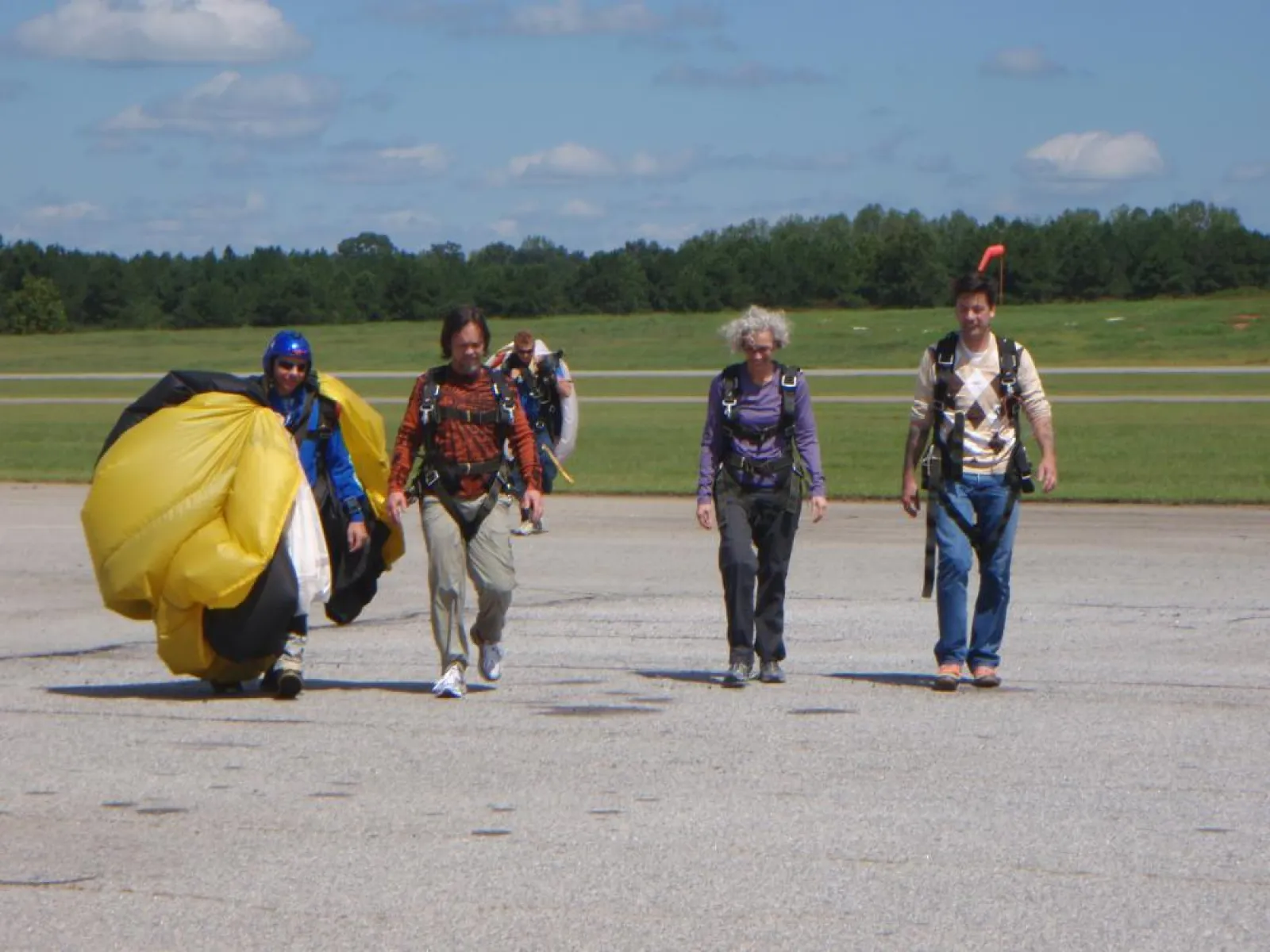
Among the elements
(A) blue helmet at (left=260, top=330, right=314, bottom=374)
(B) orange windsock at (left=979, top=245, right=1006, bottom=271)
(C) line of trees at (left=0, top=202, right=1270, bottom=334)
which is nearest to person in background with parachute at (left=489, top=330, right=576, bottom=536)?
(B) orange windsock at (left=979, top=245, right=1006, bottom=271)

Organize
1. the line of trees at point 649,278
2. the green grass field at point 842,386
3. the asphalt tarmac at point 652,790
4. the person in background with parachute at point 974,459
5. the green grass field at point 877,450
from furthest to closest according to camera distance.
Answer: the line of trees at point 649,278 → the green grass field at point 842,386 → the green grass field at point 877,450 → the person in background with parachute at point 974,459 → the asphalt tarmac at point 652,790

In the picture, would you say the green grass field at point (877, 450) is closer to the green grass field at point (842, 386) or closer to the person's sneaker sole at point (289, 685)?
the green grass field at point (842, 386)

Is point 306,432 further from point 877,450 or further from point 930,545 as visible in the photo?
point 877,450

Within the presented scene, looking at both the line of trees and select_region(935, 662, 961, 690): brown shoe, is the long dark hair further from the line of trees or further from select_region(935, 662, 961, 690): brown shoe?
the line of trees

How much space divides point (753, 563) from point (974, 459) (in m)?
1.14

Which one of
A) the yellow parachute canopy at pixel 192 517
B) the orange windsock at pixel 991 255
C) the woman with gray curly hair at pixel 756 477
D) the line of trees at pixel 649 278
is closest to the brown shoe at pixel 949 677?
the woman with gray curly hair at pixel 756 477

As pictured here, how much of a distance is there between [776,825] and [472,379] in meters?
3.38

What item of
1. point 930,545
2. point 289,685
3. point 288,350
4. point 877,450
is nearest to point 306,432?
point 288,350

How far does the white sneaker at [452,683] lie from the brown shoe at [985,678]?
7.82ft

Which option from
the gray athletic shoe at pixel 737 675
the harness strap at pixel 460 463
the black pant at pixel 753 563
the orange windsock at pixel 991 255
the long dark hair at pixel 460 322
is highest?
the orange windsock at pixel 991 255

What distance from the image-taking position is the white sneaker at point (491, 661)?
9656mm

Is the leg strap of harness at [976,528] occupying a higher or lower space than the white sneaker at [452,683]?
higher

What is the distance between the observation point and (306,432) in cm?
964

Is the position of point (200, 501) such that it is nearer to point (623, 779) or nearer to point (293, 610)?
point (293, 610)
